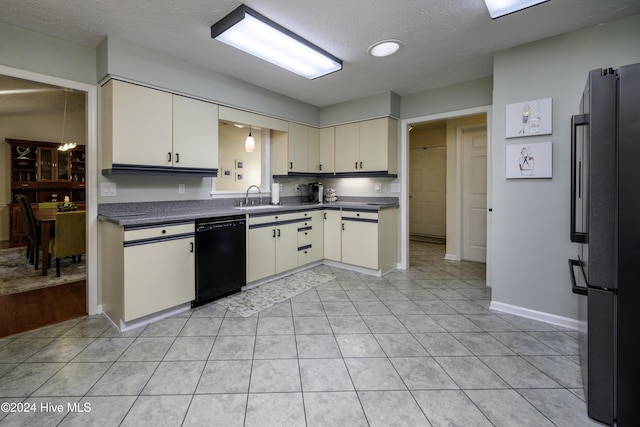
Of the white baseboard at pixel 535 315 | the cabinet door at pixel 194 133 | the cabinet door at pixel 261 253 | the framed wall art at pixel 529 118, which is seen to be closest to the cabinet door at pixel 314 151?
the cabinet door at pixel 261 253

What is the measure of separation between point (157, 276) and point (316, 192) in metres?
2.78

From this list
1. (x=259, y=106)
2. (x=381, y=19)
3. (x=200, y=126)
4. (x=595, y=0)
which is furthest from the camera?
(x=259, y=106)

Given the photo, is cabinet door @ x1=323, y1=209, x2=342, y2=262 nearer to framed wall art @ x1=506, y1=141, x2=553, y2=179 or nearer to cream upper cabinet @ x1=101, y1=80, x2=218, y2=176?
cream upper cabinet @ x1=101, y1=80, x2=218, y2=176

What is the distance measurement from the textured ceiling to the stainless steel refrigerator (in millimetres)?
1172

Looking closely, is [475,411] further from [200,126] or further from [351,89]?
[351,89]

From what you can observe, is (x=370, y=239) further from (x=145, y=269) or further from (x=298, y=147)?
(x=145, y=269)

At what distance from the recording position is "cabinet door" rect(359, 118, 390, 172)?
4.02 m

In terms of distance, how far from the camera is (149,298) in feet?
8.19

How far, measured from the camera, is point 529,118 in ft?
8.45

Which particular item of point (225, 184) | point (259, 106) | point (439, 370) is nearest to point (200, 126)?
point (259, 106)

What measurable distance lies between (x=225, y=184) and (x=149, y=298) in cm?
205

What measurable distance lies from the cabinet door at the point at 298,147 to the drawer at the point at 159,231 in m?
1.96

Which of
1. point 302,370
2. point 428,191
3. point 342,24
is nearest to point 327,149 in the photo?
point 342,24

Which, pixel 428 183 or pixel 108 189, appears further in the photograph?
pixel 428 183
